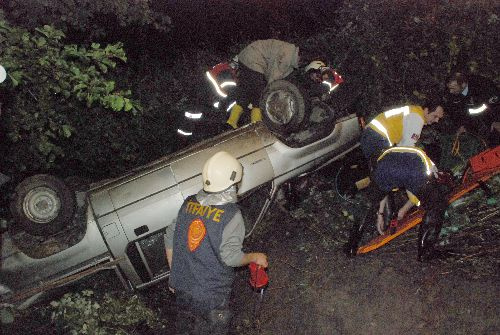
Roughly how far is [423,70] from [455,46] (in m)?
0.50

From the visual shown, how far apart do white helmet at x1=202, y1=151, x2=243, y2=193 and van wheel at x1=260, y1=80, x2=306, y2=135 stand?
67.4 inches

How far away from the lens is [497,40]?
5.77 meters

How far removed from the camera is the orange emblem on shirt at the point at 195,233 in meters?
3.01

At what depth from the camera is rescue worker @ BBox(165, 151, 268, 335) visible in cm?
300

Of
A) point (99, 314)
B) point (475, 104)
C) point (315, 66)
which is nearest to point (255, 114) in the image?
point (315, 66)

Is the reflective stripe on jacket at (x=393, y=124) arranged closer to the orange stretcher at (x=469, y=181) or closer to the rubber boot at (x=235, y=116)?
the orange stretcher at (x=469, y=181)

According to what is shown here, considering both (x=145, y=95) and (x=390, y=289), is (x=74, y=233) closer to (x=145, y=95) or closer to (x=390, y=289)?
(x=390, y=289)

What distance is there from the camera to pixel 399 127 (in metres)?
4.34

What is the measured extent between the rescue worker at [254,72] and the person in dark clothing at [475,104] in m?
1.99

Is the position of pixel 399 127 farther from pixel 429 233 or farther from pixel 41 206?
pixel 41 206

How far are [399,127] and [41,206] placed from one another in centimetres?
366

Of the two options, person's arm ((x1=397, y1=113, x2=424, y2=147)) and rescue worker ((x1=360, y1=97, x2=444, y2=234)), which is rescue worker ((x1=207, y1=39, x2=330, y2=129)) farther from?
person's arm ((x1=397, y1=113, x2=424, y2=147))

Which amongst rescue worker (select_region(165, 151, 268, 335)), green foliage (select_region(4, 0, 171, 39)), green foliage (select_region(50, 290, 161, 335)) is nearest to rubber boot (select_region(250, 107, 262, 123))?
green foliage (select_region(4, 0, 171, 39))

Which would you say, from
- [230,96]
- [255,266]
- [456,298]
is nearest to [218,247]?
[255,266]
